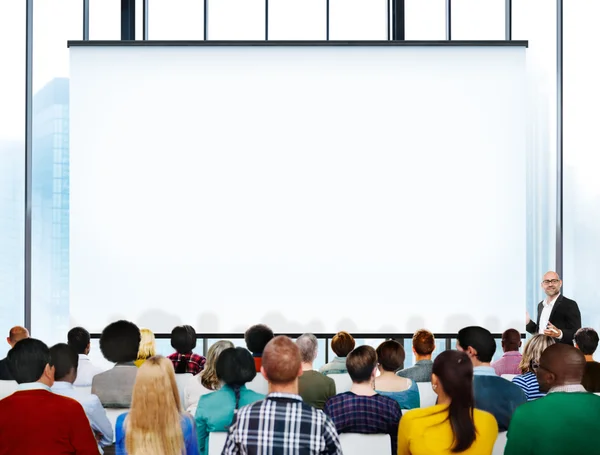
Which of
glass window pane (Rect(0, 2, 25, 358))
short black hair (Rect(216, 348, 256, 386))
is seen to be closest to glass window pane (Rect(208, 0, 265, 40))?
glass window pane (Rect(0, 2, 25, 358))

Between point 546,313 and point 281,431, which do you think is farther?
point 546,313

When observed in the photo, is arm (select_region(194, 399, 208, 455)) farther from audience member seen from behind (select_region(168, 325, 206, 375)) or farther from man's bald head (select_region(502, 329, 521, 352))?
man's bald head (select_region(502, 329, 521, 352))

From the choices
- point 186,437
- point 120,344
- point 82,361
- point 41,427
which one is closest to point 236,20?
point 82,361

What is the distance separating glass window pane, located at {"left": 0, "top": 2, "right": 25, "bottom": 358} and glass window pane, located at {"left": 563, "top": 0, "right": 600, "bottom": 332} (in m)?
6.04

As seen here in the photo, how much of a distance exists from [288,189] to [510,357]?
299cm

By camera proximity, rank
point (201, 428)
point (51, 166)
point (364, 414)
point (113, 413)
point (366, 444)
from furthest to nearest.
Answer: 1. point (51, 166)
2. point (113, 413)
3. point (201, 428)
4. point (364, 414)
5. point (366, 444)

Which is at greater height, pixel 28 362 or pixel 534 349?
pixel 28 362

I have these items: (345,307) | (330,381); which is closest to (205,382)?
(330,381)

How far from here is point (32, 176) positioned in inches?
295

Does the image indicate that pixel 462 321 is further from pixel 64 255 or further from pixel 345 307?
pixel 64 255

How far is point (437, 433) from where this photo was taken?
2.64 m

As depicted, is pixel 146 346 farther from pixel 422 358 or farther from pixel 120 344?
pixel 422 358

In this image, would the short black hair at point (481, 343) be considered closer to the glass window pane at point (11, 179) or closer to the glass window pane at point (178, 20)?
the glass window pane at point (178, 20)

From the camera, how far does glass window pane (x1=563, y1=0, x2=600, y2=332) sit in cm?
743
